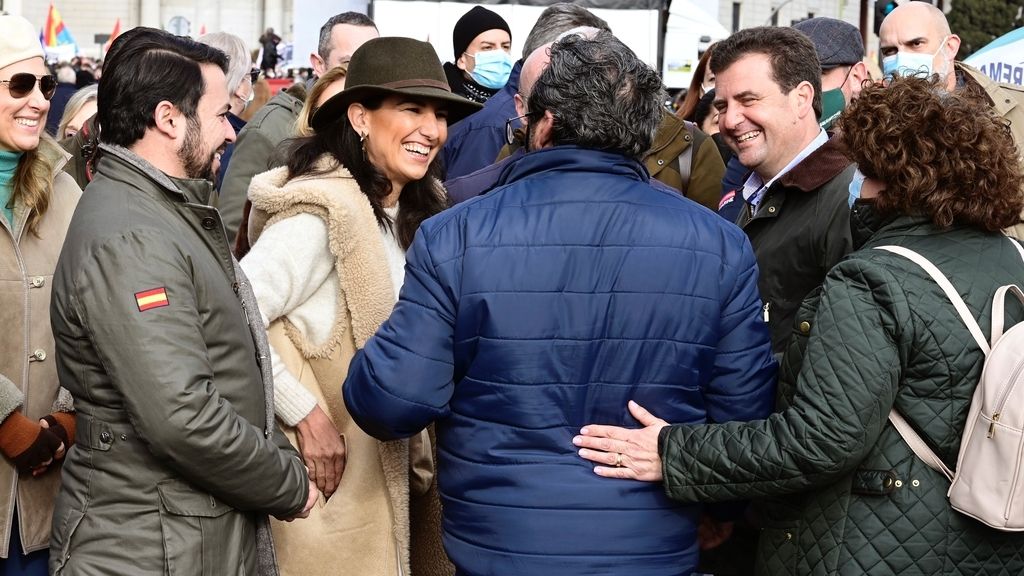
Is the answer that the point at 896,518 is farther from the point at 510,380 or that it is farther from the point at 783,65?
the point at 783,65

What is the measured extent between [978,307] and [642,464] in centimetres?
89

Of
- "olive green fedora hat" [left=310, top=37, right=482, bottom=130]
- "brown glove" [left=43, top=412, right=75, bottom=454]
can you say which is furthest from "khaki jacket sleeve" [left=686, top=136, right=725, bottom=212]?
"brown glove" [left=43, top=412, right=75, bottom=454]

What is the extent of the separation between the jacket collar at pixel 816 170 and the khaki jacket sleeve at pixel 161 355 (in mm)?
1958

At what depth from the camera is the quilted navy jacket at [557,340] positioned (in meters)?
2.95

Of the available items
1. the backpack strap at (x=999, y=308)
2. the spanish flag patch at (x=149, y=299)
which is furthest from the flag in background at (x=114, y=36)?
the backpack strap at (x=999, y=308)

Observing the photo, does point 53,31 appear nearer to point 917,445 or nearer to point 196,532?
point 196,532

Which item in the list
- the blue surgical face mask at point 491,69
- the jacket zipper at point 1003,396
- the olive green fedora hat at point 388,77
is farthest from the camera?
the blue surgical face mask at point 491,69

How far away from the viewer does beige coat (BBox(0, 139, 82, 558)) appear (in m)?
3.66

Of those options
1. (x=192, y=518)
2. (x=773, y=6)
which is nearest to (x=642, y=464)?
(x=192, y=518)

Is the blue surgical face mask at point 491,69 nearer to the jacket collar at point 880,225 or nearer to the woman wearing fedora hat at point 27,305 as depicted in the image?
the woman wearing fedora hat at point 27,305

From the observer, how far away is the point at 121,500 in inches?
119

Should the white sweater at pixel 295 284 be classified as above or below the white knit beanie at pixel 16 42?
below

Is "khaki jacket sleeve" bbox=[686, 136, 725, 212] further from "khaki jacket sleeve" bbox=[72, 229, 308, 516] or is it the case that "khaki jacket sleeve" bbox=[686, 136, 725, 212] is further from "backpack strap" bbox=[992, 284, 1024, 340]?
"khaki jacket sleeve" bbox=[72, 229, 308, 516]

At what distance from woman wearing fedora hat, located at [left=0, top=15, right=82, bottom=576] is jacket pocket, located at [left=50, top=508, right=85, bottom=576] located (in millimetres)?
555
